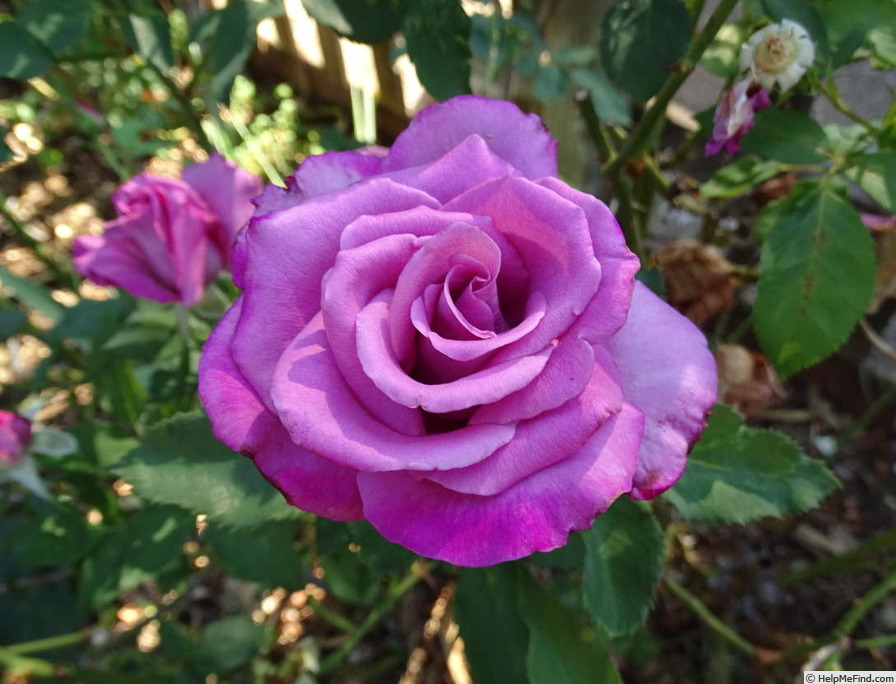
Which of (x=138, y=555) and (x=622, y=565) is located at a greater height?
(x=622, y=565)

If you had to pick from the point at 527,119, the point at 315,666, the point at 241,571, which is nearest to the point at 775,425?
the point at 315,666

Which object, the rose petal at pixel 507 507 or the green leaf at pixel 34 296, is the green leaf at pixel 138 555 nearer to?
the green leaf at pixel 34 296

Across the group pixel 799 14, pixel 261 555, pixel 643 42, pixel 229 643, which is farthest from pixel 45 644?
pixel 799 14

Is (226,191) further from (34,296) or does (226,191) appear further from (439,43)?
(34,296)

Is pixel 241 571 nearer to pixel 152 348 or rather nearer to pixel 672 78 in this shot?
pixel 152 348

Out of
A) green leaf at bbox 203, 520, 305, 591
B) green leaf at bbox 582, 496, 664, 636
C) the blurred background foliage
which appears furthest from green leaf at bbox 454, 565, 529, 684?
green leaf at bbox 203, 520, 305, 591

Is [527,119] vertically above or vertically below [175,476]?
above

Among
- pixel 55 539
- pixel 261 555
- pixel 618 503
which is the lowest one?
pixel 55 539
